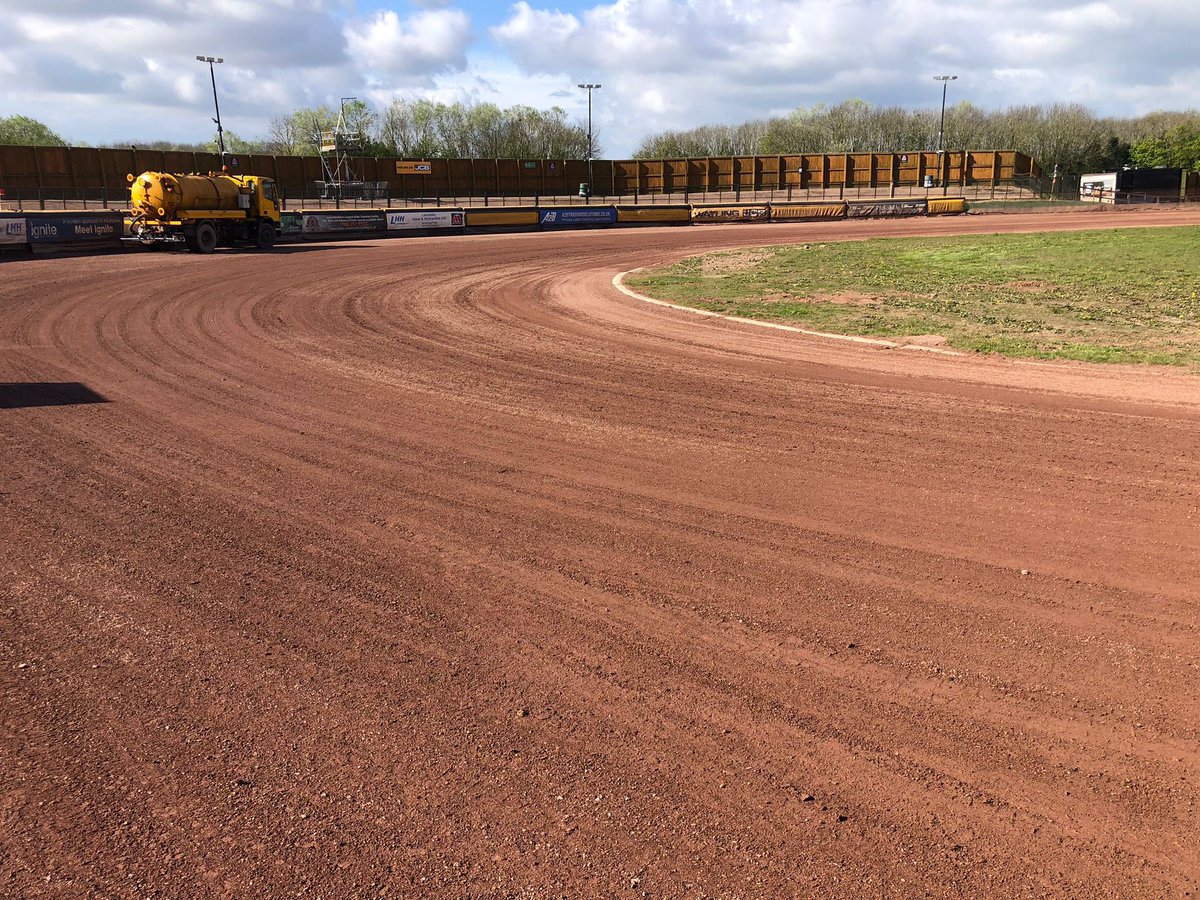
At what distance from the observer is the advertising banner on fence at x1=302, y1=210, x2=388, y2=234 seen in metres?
43.2

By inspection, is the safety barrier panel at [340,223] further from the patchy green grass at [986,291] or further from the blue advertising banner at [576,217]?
the patchy green grass at [986,291]

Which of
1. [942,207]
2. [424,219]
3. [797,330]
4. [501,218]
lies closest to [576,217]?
[501,218]

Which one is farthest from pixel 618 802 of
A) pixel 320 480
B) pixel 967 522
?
pixel 320 480

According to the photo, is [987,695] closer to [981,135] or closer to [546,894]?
[546,894]

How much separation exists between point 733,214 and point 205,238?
32131mm

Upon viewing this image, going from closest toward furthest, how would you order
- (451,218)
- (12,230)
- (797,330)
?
(797,330), (12,230), (451,218)

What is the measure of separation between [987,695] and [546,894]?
2635 mm

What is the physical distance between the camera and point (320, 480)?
847 cm

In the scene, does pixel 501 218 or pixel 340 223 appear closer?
pixel 340 223

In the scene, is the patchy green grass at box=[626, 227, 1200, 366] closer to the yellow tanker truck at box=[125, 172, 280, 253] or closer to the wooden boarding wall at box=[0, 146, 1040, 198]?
the yellow tanker truck at box=[125, 172, 280, 253]

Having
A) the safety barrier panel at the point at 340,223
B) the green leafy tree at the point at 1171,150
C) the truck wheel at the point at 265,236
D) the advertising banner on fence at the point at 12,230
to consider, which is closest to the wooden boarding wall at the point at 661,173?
the safety barrier panel at the point at 340,223

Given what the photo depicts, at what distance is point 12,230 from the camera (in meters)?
32.0

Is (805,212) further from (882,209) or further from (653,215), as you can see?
(653,215)

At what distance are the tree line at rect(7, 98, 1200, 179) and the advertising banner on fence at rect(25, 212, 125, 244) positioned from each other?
7351 centimetres
